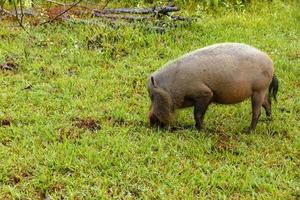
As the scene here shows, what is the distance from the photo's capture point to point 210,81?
19.0 feet

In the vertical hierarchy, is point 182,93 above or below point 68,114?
above

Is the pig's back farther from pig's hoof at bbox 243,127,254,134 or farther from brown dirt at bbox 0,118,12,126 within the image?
brown dirt at bbox 0,118,12,126

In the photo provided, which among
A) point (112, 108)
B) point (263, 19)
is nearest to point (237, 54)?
point (112, 108)

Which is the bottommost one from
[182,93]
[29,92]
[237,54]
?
[29,92]

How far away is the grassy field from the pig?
0.28 metres

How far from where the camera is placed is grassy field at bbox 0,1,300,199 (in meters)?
4.88

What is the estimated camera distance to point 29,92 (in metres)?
6.96

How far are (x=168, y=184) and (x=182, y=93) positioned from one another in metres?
1.31

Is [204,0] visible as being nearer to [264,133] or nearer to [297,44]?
[297,44]

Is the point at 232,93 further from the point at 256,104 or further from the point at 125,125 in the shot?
the point at 125,125

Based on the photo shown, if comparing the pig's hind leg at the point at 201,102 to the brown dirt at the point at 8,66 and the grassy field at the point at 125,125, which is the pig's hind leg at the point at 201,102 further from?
the brown dirt at the point at 8,66

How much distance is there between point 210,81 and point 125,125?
110cm

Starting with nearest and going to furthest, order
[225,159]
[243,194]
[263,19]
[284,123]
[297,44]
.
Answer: [243,194]
[225,159]
[284,123]
[297,44]
[263,19]

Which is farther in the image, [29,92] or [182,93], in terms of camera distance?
[29,92]
